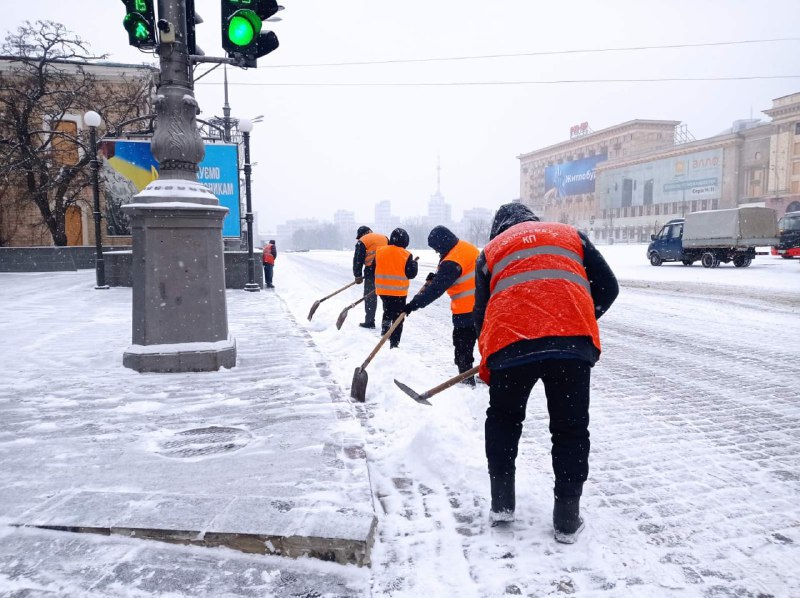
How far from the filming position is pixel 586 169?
3602 inches

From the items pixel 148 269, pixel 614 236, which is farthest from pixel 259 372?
pixel 614 236

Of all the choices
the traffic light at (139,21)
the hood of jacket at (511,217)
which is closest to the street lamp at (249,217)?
the traffic light at (139,21)

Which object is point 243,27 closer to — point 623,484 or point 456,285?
point 456,285

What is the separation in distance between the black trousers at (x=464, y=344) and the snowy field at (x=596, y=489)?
0.95ft

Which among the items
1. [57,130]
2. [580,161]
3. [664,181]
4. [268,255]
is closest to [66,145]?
[57,130]

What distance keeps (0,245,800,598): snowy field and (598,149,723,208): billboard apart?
6960 cm

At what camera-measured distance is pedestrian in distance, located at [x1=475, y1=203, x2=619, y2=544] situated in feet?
8.16

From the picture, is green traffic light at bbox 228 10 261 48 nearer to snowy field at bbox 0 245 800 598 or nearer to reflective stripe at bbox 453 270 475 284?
reflective stripe at bbox 453 270 475 284

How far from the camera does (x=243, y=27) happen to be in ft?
14.9

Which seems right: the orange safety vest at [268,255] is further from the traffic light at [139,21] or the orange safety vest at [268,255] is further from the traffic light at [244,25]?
the traffic light at [244,25]

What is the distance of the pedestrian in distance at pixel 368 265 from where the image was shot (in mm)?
8969

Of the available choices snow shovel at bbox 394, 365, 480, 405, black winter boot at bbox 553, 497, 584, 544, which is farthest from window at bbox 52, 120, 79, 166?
black winter boot at bbox 553, 497, 584, 544

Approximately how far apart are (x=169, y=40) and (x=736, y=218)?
2232cm

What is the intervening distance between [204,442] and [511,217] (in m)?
2.50
